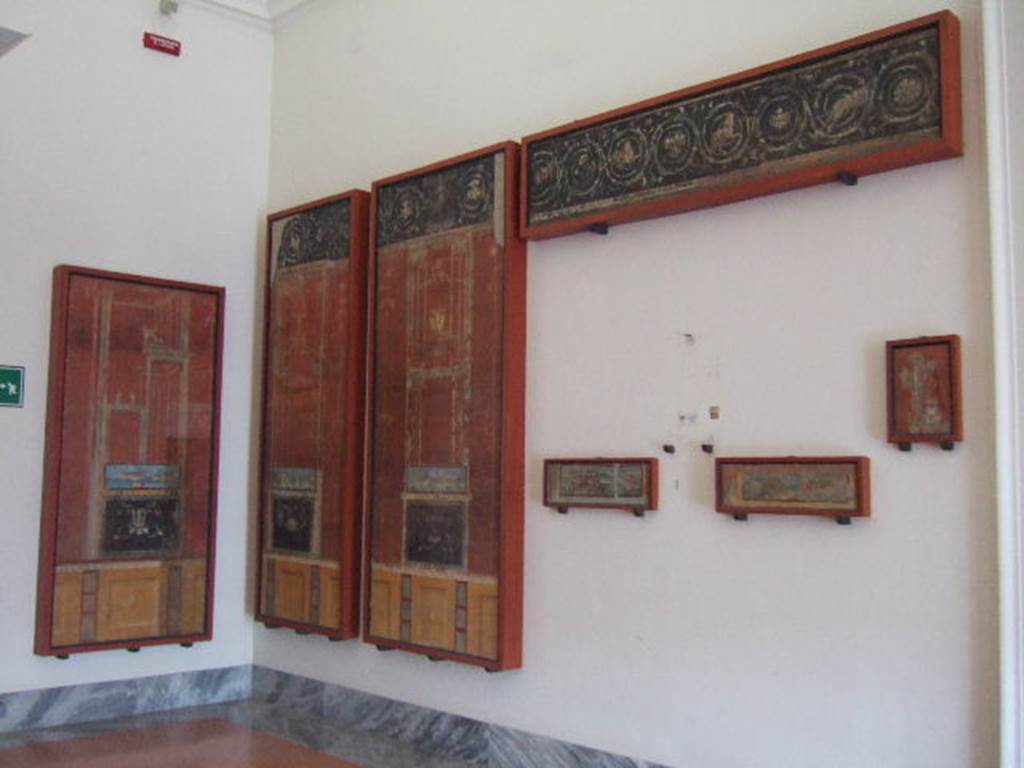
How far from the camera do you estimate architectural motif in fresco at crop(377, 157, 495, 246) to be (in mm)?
5488

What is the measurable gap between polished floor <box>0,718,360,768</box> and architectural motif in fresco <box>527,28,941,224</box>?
120 inches

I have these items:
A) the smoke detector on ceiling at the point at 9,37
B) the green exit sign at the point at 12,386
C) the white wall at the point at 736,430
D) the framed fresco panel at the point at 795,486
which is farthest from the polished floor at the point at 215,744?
the smoke detector on ceiling at the point at 9,37

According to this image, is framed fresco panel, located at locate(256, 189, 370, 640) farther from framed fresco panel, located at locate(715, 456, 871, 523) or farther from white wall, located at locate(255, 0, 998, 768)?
framed fresco panel, located at locate(715, 456, 871, 523)

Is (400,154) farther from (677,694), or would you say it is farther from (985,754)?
(985,754)

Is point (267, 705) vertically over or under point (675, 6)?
under

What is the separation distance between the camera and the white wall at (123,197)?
608 centimetres

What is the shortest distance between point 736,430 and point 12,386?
410cm

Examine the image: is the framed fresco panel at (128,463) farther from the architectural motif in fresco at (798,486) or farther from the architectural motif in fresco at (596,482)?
the architectural motif in fresco at (798,486)

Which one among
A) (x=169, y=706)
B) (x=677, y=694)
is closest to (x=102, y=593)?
(x=169, y=706)

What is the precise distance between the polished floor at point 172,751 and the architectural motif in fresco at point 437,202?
2.82m

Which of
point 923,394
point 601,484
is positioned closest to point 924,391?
point 923,394

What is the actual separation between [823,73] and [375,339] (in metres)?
2.92

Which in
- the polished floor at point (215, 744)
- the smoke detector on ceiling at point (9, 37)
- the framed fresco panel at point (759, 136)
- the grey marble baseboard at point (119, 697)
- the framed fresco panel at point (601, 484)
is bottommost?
the polished floor at point (215, 744)

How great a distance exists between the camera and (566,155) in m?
Result: 5.09
